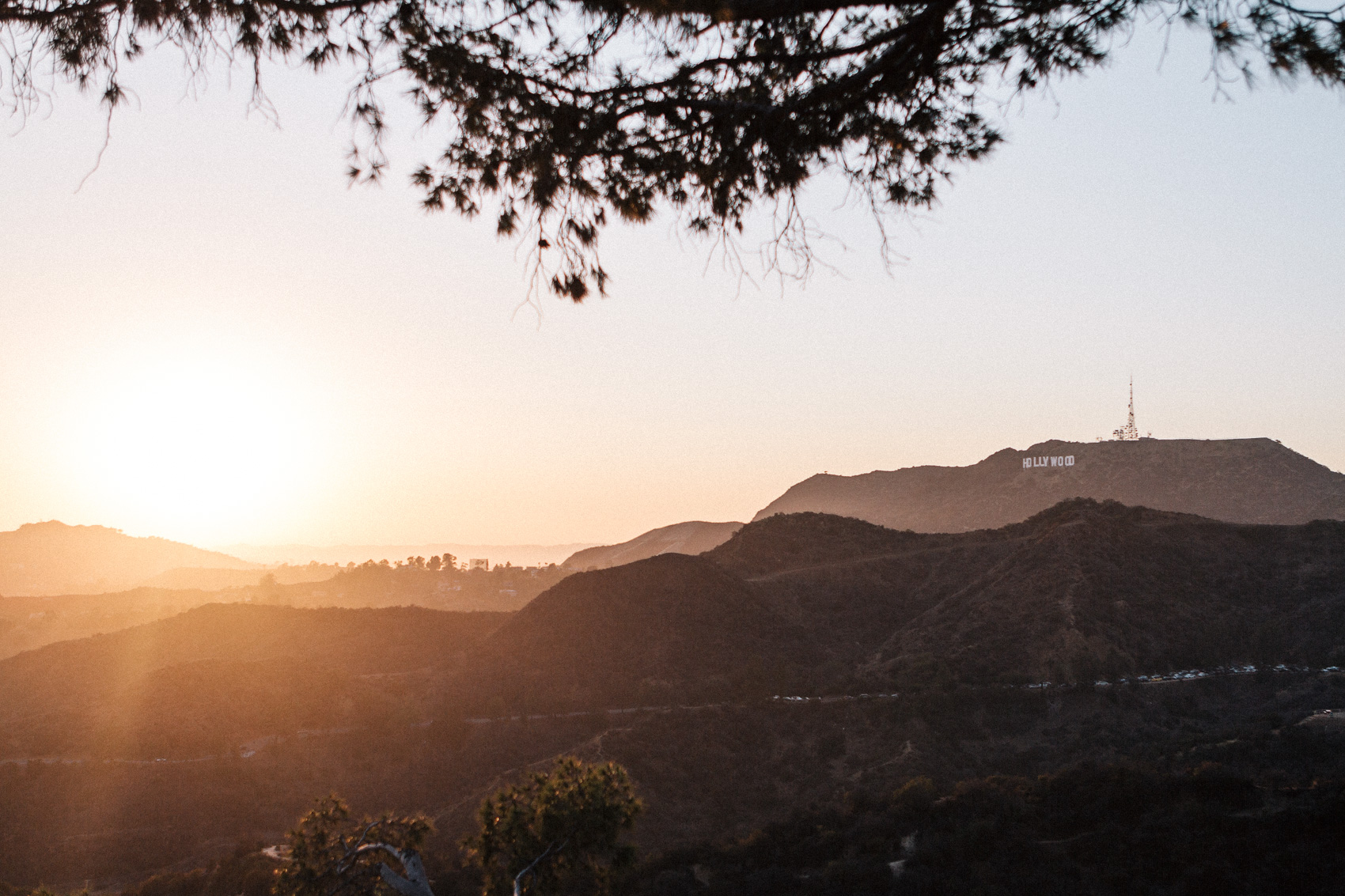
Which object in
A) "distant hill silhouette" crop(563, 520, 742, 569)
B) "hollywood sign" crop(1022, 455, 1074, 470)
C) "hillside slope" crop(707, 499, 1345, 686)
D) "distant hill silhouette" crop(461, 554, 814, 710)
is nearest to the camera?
"hillside slope" crop(707, 499, 1345, 686)

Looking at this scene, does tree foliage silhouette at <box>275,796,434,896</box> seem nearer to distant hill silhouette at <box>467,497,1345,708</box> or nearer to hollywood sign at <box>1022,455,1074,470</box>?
distant hill silhouette at <box>467,497,1345,708</box>

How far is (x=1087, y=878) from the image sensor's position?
19000mm

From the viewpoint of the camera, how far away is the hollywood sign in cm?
13438

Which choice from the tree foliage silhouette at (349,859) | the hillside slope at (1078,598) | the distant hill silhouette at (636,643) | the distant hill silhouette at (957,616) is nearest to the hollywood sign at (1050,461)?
the hillside slope at (1078,598)

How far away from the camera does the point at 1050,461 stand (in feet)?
447

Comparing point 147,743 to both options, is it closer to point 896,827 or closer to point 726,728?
point 726,728

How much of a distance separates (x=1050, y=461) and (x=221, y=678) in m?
120

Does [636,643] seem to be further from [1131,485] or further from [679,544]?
[679,544]

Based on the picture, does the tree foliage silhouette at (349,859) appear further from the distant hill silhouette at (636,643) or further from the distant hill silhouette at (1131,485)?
the distant hill silhouette at (1131,485)

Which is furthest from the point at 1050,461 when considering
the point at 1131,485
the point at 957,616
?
the point at 957,616

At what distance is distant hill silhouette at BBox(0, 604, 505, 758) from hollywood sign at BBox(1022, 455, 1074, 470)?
98.0 meters

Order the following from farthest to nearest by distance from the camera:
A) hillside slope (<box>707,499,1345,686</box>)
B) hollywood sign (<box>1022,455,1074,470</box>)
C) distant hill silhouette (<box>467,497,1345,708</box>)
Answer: hollywood sign (<box>1022,455,1074,470</box>)
distant hill silhouette (<box>467,497,1345,708</box>)
hillside slope (<box>707,499,1345,686</box>)

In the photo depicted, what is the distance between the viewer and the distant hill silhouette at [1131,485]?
111438mm

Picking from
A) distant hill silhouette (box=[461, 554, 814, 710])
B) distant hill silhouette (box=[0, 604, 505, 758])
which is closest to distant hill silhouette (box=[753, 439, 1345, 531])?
distant hill silhouette (box=[461, 554, 814, 710])
